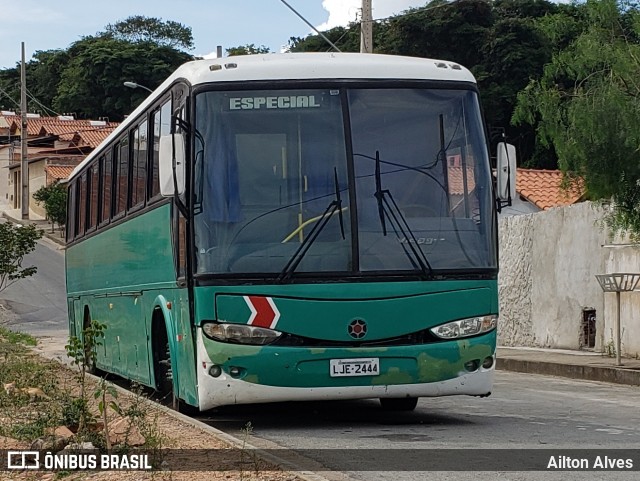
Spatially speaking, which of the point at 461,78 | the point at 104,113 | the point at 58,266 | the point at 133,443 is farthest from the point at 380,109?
the point at 104,113

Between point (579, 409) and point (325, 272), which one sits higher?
point (325, 272)

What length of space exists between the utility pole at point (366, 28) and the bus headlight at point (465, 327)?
49.0 ft

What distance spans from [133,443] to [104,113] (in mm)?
89632

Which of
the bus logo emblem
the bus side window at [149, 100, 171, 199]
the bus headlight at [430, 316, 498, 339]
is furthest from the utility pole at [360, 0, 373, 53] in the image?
the bus logo emblem

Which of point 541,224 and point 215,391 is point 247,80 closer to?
point 215,391

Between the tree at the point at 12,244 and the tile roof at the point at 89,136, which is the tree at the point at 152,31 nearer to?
the tile roof at the point at 89,136

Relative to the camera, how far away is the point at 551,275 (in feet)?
74.0

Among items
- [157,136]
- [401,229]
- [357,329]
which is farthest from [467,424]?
[157,136]

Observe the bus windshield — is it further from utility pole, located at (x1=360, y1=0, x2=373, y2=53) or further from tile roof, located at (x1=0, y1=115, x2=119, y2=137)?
tile roof, located at (x1=0, y1=115, x2=119, y2=137)

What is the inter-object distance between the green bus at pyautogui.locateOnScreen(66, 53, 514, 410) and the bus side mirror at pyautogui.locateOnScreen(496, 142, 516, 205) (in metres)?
0.02

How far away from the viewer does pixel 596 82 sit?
58.5ft

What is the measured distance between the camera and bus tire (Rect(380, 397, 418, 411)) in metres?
12.4

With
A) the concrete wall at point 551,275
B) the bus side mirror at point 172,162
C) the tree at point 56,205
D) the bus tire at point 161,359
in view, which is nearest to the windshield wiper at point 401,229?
the bus side mirror at point 172,162

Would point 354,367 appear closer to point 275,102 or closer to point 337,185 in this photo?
point 337,185
